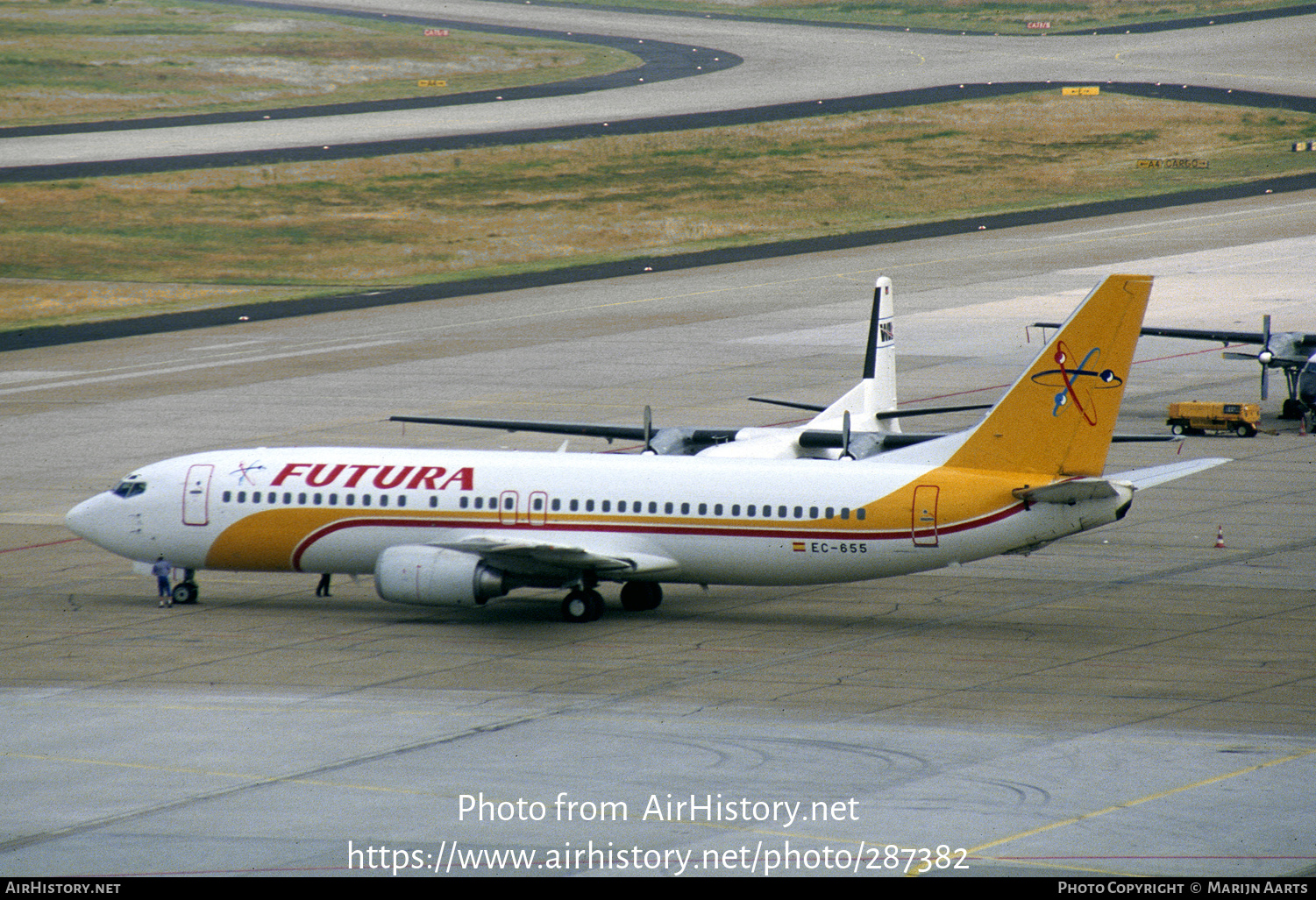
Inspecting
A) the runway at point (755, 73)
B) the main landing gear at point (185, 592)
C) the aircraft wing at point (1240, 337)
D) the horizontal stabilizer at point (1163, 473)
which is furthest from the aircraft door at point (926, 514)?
the runway at point (755, 73)

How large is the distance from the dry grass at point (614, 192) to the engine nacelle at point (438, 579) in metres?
59.3

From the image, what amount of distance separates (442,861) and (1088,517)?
17535 mm

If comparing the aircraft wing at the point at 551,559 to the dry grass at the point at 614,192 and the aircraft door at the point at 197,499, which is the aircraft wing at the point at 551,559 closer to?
the aircraft door at the point at 197,499

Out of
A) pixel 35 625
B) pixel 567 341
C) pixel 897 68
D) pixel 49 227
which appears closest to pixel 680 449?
pixel 35 625

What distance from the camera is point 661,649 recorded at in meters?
35.9

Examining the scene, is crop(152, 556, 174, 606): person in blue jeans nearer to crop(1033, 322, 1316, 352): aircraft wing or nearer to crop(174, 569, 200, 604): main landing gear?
crop(174, 569, 200, 604): main landing gear

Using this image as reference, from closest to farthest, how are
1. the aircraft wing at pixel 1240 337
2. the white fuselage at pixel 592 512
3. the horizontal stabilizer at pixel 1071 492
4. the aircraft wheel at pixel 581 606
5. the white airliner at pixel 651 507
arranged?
the horizontal stabilizer at pixel 1071 492
the white airliner at pixel 651 507
the white fuselage at pixel 592 512
the aircraft wheel at pixel 581 606
the aircraft wing at pixel 1240 337

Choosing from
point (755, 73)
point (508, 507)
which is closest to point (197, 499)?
point (508, 507)

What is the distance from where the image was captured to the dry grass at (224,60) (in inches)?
5605

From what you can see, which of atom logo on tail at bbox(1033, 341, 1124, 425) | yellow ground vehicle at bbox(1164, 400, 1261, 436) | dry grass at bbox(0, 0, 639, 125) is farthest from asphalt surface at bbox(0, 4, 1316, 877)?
dry grass at bbox(0, 0, 639, 125)

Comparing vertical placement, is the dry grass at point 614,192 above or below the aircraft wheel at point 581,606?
above

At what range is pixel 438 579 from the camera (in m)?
37.4

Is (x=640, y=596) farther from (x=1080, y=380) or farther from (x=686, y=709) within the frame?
(x=1080, y=380)

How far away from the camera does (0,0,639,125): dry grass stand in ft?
467
